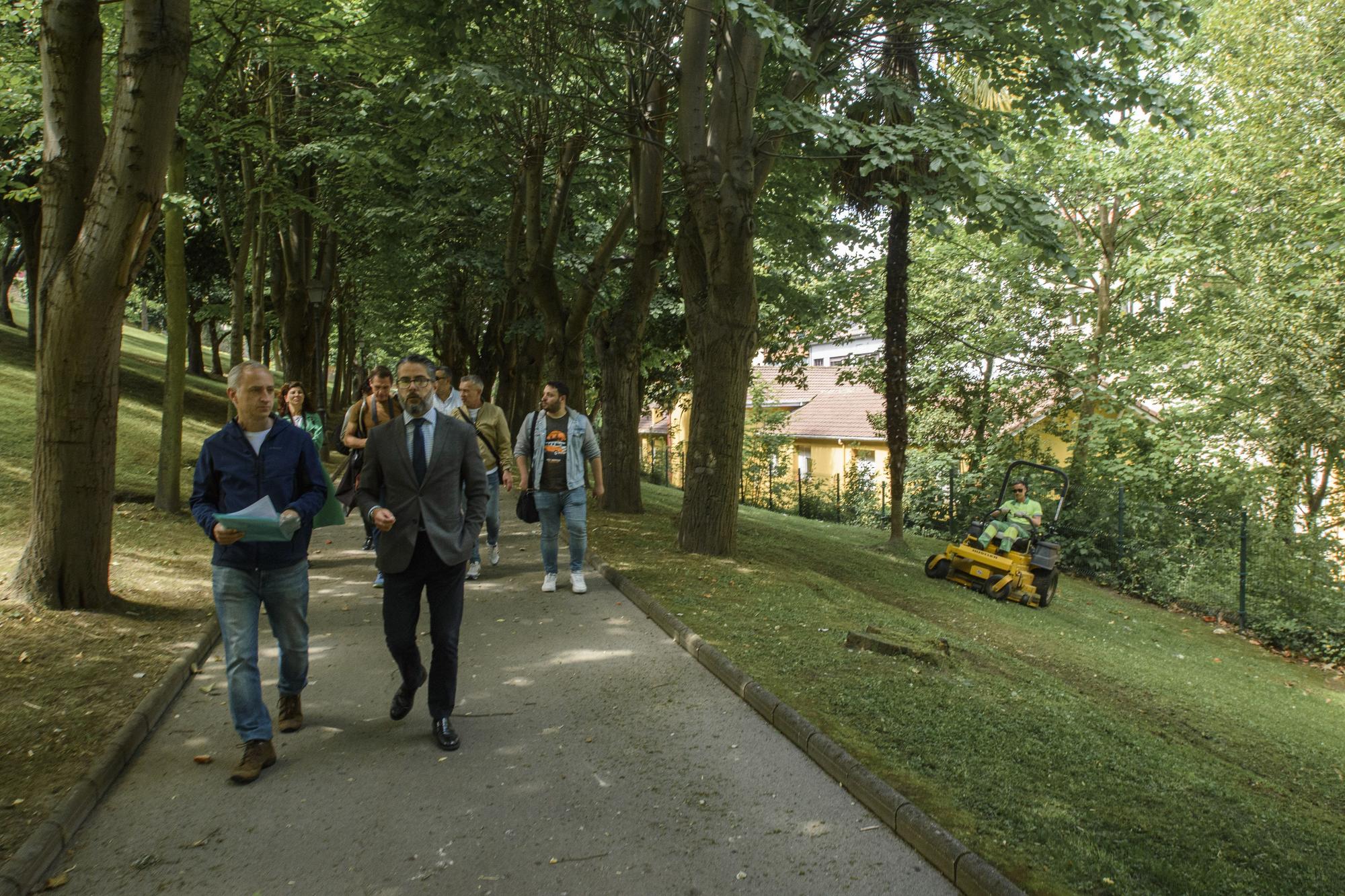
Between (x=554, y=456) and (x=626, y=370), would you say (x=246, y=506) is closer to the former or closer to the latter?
(x=554, y=456)

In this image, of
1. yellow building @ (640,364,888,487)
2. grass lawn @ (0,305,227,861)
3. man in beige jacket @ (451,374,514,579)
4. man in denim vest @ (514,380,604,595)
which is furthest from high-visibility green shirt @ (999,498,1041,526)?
yellow building @ (640,364,888,487)

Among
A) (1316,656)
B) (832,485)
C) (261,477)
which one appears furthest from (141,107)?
(832,485)

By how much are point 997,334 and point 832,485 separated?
7300mm

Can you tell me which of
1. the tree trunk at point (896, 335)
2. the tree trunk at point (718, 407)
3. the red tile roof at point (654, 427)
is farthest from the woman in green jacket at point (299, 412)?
the red tile roof at point (654, 427)

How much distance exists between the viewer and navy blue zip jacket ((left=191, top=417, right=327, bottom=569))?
16.1 ft

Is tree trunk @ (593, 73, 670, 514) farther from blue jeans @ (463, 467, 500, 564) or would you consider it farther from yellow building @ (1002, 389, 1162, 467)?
yellow building @ (1002, 389, 1162, 467)

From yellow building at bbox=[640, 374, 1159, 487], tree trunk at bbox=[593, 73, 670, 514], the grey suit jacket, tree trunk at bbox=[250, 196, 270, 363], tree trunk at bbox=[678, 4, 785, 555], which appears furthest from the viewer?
yellow building at bbox=[640, 374, 1159, 487]

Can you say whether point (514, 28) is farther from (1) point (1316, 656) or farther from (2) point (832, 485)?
(2) point (832, 485)

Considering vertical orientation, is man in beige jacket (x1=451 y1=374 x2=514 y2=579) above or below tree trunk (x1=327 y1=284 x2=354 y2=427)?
below

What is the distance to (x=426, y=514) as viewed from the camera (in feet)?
17.3

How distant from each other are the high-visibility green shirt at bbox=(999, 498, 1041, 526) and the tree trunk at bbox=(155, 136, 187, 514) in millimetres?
12031

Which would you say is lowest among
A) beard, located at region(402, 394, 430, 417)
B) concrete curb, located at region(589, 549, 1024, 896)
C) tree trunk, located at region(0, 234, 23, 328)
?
concrete curb, located at region(589, 549, 1024, 896)

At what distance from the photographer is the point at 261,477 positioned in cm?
497

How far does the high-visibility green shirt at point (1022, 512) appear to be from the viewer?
49.2 feet
